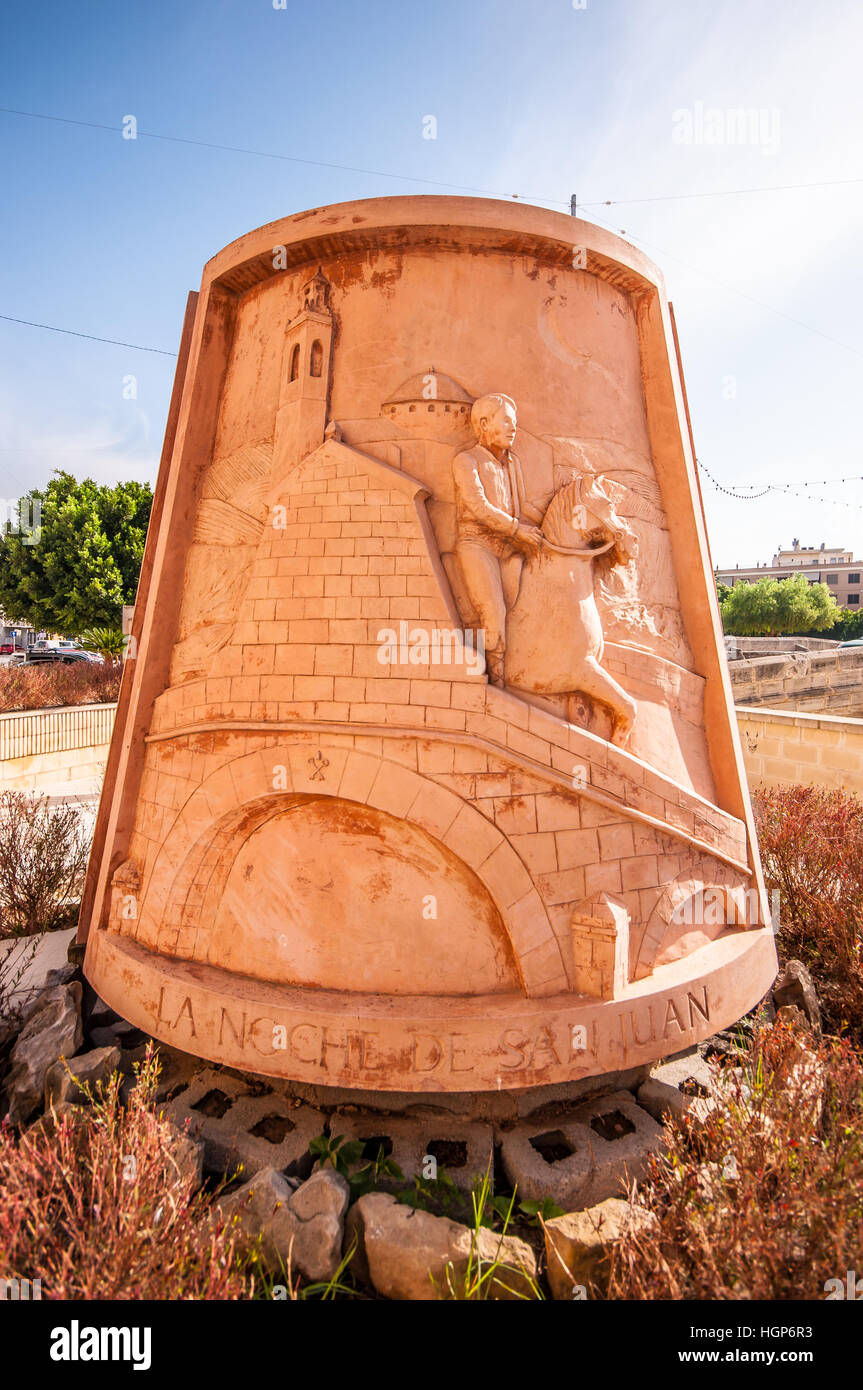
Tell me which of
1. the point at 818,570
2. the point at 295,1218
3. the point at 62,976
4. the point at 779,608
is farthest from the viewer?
the point at 818,570

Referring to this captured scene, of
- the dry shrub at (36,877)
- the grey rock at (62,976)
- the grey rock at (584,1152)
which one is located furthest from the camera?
the dry shrub at (36,877)

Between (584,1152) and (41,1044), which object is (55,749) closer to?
(41,1044)

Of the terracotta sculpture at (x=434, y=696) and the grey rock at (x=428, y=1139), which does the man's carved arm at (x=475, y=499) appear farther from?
the grey rock at (x=428, y=1139)

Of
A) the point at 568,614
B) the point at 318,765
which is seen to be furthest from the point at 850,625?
the point at 318,765

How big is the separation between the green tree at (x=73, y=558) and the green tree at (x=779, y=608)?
3619 cm

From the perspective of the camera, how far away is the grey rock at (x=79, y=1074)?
16.4ft

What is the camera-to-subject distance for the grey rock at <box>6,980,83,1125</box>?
513 cm

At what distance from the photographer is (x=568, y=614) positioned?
5.13 meters

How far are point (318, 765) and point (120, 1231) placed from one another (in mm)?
2660

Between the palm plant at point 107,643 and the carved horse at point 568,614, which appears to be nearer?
the carved horse at point 568,614

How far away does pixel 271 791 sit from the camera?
16.2 feet

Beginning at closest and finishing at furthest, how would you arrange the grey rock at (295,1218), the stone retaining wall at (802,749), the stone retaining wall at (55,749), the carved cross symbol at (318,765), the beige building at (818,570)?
the grey rock at (295,1218)
the carved cross symbol at (318,765)
the stone retaining wall at (802,749)
the stone retaining wall at (55,749)
the beige building at (818,570)

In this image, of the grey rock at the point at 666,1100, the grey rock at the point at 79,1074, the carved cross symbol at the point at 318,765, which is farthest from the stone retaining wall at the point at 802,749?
the grey rock at the point at 79,1074
